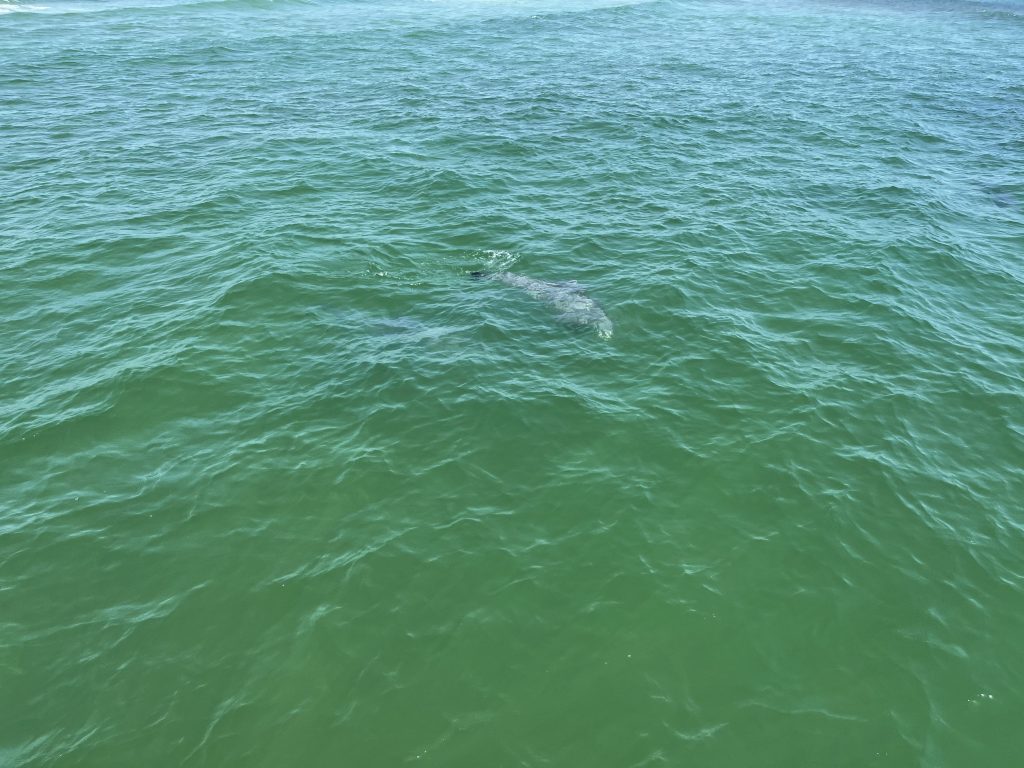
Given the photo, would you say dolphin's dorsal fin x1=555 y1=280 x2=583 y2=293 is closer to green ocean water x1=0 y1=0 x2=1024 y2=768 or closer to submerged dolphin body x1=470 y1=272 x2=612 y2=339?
submerged dolphin body x1=470 y1=272 x2=612 y2=339

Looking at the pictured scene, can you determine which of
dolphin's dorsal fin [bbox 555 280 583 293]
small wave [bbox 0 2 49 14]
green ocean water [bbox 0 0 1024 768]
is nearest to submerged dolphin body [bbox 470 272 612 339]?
dolphin's dorsal fin [bbox 555 280 583 293]

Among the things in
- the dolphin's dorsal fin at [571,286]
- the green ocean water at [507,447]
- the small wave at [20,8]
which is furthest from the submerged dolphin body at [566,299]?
the small wave at [20,8]

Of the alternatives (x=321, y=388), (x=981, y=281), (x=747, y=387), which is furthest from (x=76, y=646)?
(x=981, y=281)

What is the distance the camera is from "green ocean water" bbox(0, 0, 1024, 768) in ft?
45.7

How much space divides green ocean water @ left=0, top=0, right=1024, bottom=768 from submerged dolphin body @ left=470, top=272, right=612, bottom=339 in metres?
0.51

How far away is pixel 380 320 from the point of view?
26156 millimetres

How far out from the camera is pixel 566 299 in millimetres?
26984

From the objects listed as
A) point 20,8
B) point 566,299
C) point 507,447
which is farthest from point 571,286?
point 20,8

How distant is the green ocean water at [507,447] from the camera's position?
13.9 metres

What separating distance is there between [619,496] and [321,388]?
1050cm

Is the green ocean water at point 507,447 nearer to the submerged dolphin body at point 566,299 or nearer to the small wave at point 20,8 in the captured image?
the submerged dolphin body at point 566,299

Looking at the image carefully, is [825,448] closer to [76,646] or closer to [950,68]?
[76,646]

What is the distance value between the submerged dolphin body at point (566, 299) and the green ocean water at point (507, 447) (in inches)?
20.1

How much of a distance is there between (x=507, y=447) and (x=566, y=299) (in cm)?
871
